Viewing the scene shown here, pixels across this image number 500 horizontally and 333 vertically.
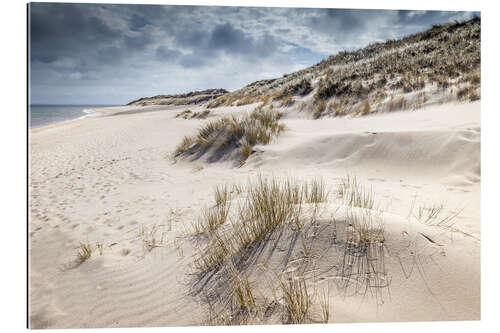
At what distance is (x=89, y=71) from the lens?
10.8 ft

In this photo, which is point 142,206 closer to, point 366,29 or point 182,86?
point 182,86

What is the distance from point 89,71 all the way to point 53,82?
29.7 inches

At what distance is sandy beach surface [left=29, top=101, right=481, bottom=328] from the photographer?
141cm

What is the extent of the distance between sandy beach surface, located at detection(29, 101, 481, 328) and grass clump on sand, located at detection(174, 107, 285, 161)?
325 millimetres

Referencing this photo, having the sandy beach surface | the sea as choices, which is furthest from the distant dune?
the sea

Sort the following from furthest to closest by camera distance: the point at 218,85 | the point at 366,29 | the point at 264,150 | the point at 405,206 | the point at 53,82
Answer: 1. the point at 264,150
2. the point at 218,85
3. the point at 366,29
4. the point at 53,82
5. the point at 405,206

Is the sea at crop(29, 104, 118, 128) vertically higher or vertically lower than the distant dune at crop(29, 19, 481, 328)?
higher

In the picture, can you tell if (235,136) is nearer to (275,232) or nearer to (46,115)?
(275,232)

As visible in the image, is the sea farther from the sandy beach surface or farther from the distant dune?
the distant dune

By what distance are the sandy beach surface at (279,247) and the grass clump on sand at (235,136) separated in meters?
0.32

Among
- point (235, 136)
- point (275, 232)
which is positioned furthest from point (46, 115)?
point (275, 232)

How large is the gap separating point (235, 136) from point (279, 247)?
4227 mm
